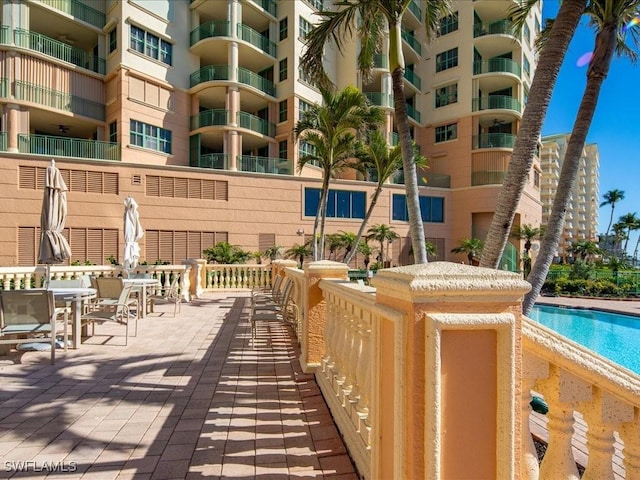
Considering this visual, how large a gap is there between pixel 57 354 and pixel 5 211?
16802mm

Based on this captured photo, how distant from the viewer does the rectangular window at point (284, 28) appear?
24703 mm

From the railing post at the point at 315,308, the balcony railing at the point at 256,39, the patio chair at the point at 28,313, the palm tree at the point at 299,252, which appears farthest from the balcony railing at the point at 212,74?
the railing post at the point at 315,308

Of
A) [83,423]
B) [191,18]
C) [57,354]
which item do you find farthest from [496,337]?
[191,18]

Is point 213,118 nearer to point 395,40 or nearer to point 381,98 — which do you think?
point 381,98

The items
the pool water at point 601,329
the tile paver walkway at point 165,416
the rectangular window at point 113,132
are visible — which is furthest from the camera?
the rectangular window at point 113,132

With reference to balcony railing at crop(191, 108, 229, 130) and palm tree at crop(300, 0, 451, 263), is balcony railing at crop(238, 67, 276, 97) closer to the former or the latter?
balcony railing at crop(191, 108, 229, 130)

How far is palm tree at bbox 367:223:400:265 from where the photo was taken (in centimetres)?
2494

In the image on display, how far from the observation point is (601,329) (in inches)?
501

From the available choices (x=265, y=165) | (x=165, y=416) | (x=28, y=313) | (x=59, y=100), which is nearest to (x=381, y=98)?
(x=265, y=165)

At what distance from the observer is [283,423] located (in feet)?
10.9

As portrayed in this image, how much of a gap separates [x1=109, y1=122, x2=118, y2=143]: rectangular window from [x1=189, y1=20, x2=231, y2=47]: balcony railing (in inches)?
280

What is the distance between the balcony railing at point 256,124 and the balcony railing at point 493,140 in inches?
594

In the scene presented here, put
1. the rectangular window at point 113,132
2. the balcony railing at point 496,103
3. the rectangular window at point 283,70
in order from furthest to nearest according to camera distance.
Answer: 1. the balcony railing at point 496,103
2. the rectangular window at point 283,70
3. the rectangular window at point 113,132

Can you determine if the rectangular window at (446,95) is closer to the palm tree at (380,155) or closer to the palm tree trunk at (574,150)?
the palm tree at (380,155)
